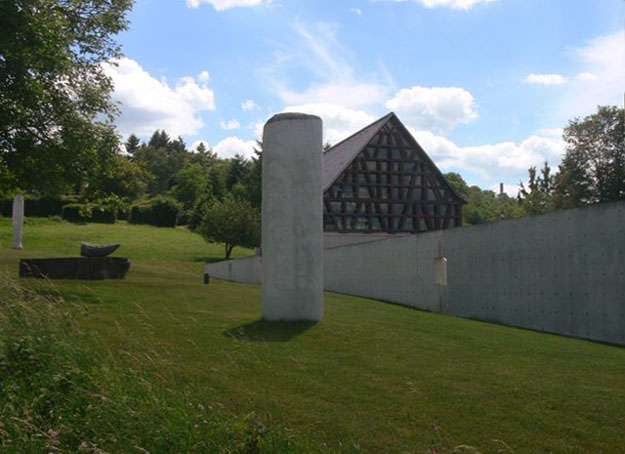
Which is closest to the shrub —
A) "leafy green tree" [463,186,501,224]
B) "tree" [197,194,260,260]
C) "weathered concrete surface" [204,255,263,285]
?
"tree" [197,194,260,260]

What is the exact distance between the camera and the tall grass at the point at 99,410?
14.5ft

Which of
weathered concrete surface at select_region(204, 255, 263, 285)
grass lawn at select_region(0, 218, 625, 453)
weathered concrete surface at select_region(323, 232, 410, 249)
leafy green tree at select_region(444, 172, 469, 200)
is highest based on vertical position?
leafy green tree at select_region(444, 172, 469, 200)

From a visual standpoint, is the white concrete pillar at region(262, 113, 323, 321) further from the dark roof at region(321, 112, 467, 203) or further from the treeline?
the treeline

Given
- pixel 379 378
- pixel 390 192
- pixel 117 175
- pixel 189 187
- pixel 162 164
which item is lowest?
pixel 379 378

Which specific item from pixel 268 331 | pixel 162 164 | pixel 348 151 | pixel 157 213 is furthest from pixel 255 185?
pixel 268 331

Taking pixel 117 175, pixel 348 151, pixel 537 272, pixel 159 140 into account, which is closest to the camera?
pixel 537 272

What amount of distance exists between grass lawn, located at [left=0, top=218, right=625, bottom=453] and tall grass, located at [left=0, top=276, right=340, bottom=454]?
0.63ft

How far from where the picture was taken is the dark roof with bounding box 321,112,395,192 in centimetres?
4266

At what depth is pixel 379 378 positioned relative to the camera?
631 cm

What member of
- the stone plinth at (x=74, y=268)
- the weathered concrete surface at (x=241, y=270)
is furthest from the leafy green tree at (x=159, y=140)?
the stone plinth at (x=74, y=268)

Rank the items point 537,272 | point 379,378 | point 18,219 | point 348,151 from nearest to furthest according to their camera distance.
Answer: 1. point 379,378
2. point 537,272
3. point 18,219
4. point 348,151

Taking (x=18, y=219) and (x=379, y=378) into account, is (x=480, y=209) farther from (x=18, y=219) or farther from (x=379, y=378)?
(x=379, y=378)

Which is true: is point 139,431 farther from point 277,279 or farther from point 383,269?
point 383,269

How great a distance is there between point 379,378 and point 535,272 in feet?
30.2
